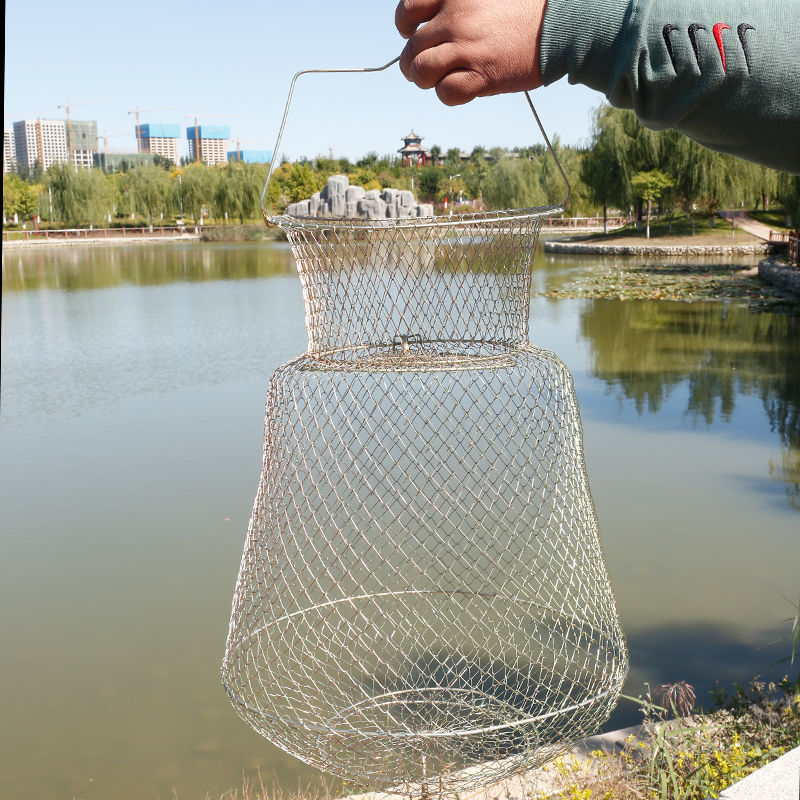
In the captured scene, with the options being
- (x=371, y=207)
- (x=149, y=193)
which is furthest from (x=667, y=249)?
(x=149, y=193)

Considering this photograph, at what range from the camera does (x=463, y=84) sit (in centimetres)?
65

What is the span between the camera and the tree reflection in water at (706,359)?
18.8ft

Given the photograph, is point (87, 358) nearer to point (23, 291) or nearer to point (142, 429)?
point (142, 429)

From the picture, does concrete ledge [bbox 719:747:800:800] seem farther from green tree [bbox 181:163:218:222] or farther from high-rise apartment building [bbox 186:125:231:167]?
high-rise apartment building [bbox 186:125:231:167]

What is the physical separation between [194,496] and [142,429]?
1.51 m

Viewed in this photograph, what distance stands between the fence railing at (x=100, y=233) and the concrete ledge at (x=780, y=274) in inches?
940

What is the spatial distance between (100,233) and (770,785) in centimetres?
3461

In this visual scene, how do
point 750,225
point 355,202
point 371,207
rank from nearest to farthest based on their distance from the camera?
point 371,207 < point 750,225 < point 355,202

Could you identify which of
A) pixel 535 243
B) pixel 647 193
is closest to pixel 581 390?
pixel 535 243

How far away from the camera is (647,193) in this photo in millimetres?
19594

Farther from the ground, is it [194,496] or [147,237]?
[147,237]

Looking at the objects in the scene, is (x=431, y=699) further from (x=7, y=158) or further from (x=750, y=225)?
(x=7, y=158)

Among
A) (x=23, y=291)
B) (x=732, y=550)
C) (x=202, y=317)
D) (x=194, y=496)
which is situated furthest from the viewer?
(x=23, y=291)

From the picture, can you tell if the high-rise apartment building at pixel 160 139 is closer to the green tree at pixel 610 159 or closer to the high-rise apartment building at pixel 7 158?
the high-rise apartment building at pixel 7 158
